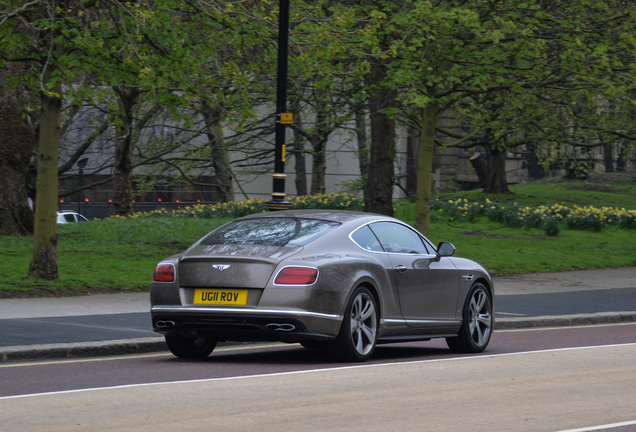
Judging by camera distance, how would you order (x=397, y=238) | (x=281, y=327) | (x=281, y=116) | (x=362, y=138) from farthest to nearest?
(x=362, y=138) < (x=281, y=116) < (x=397, y=238) < (x=281, y=327)

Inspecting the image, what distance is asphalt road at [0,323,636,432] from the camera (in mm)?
6445

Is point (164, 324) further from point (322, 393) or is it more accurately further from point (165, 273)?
point (322, 393)

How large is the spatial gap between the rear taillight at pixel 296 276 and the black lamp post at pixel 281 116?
6.65m

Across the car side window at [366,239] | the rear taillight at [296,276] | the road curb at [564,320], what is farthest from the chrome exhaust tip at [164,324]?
the road curb at [564,320]

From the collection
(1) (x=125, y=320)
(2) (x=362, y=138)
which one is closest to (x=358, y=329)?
(1) (x=125, y=320)

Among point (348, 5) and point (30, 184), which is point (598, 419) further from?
point (30, 184)

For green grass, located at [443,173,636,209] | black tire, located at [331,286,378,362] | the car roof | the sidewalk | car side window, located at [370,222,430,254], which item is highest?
green grass, located at [443,173,636,209]

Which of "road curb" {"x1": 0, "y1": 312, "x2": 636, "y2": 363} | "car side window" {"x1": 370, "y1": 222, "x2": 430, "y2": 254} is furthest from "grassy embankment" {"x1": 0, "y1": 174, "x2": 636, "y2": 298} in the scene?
"car side window" {"x1": 370, "y1": 222, "x2": 430, "y2": 254}

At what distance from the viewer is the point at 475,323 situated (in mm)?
11188

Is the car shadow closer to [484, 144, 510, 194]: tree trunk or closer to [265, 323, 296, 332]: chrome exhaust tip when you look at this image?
[265, 323, 296, 332]: chrome exhaust tip

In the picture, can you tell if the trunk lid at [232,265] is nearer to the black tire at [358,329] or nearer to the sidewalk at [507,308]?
the black tire at [358,329]

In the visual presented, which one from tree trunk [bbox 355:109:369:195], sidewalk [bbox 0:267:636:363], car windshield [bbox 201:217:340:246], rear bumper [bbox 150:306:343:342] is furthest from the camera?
tree trunk [bbox 355:109:369:195]

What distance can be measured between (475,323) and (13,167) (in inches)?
526

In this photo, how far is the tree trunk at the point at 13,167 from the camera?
2128 cm
